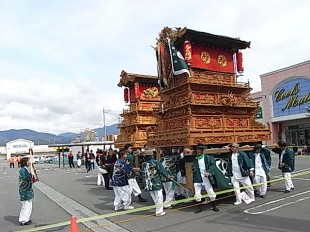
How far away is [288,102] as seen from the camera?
36.4 meters

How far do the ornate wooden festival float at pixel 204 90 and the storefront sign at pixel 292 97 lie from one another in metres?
23.1

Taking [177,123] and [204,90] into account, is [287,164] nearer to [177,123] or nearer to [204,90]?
[204,90]

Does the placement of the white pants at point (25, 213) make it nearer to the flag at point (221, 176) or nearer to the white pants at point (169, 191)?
the white pants at point (169, 191)

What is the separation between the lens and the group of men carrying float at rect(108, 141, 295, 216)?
8.97m

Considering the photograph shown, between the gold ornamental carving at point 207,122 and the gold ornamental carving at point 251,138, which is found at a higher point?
the gold ornamental carving at point 207,122

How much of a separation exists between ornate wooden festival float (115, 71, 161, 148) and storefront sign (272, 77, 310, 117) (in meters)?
19.2

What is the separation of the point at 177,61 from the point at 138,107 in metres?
9.77

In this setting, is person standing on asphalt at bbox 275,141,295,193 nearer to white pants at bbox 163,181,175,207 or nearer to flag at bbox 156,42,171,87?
white pants at bbox 163,181,175,207

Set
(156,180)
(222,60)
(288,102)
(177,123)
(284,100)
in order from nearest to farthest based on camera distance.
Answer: (156,180)
(177,123)
(222,60)
(288,102)
(284,100)

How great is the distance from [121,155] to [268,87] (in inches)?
1274

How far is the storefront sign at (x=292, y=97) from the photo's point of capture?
34.5 m

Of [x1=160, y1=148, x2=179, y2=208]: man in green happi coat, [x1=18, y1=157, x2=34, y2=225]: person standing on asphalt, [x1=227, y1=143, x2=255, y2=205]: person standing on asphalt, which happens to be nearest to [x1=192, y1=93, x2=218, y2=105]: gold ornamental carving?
[x1=160, y1=148, x2=179, y2=208]: man in green happi coat

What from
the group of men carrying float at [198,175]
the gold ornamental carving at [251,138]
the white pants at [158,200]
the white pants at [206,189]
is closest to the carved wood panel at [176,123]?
the gold ornamental carving at [251,138]

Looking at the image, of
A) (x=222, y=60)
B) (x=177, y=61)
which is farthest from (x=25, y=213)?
(x=222, y=60)
